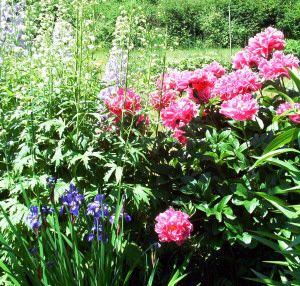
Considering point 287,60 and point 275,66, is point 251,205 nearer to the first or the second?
point 275,66

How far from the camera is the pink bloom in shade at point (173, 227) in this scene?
77.9 inches

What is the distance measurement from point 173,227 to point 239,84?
88 cm

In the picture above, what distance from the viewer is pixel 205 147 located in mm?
2252

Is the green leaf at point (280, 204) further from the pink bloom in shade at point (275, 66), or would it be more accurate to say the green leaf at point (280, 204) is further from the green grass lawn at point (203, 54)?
the green grass lawn at point (203, 54)

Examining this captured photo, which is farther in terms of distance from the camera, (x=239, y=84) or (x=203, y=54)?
(x=203, y=54)

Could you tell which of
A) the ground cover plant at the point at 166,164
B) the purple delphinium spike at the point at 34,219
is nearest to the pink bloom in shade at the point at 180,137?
the ground cover plant at the point at 166,164

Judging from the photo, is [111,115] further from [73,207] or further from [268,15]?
[268,15]

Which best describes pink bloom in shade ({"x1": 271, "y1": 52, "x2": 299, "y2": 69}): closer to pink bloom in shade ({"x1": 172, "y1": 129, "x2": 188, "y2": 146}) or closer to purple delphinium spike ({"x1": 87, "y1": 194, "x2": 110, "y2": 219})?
pink bloom in shade ({"x1": 172, "y1": 129, "x2": 188, "y2": 146})

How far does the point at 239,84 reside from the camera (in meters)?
2.25

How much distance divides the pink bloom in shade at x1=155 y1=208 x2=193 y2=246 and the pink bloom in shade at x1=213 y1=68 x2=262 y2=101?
29.3 inches

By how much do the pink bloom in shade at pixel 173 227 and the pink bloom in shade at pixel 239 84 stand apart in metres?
0.74

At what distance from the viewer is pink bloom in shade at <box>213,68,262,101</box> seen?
89.0 inches

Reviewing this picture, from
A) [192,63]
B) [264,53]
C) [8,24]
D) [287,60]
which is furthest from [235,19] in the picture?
[287,60]

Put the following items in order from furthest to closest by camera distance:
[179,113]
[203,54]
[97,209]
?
1. [203,54]
2. [179,113]
3. [97,209]
